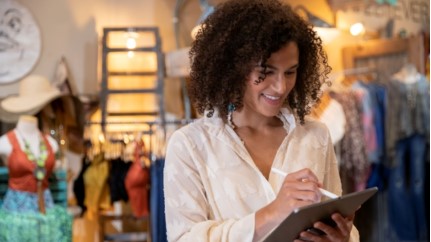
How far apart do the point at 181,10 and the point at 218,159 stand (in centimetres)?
388

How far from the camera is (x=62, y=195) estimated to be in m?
3.63

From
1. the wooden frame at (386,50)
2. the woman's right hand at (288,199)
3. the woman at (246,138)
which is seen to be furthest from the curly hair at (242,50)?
the wooden frame at (386,50)

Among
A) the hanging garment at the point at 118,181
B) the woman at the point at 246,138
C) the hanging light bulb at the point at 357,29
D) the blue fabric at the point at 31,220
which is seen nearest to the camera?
the woman at the point at 246,138

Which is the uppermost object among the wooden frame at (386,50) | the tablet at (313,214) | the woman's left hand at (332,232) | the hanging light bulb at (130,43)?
the hanging light bulb at (130,43)

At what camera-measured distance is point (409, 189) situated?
4629 mm

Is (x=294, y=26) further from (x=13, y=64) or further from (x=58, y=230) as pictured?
(x=13, y=64)

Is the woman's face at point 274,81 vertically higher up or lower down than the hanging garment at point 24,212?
higher up

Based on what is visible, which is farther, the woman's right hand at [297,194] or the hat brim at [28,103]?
the hat brim at [28,103]

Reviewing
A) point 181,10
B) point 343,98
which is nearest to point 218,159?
point 343,98

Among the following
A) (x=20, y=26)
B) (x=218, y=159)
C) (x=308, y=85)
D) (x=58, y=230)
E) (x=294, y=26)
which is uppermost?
(x=20, y=26)

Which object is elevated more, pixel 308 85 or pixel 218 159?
pixel 308 85

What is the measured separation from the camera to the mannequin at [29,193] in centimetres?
336

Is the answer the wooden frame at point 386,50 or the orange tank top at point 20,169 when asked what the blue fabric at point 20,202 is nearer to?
the orange tank top at point 20,169

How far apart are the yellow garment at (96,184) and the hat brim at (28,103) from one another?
463 millimetres
